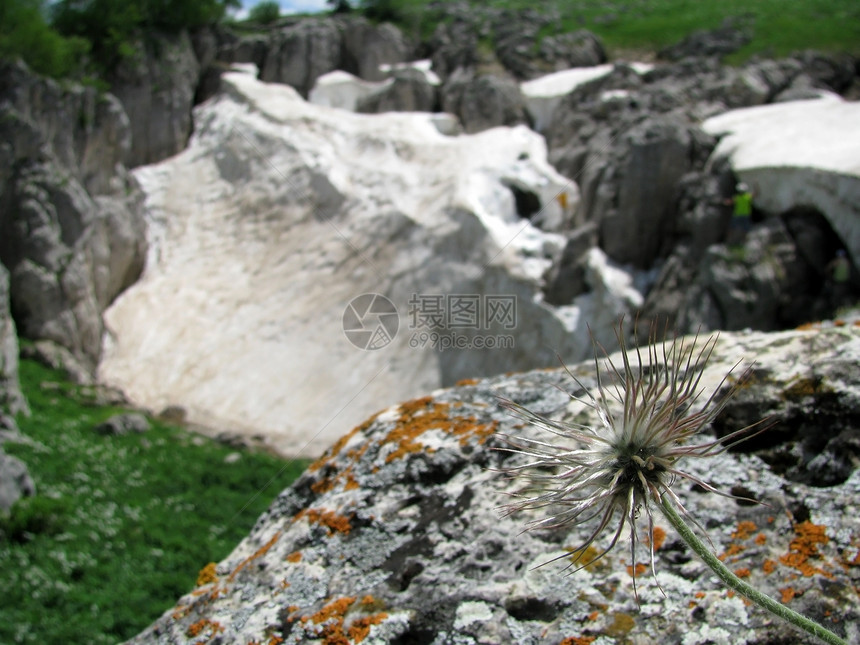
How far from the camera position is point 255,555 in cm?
402

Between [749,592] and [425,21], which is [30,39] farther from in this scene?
[749,592]

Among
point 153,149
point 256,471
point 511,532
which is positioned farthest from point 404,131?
point 511,532

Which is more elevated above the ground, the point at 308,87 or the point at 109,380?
the point at 308,87

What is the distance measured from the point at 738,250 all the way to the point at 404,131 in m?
16.8

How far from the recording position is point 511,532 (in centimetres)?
366

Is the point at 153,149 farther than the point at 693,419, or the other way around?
the point at 153,149

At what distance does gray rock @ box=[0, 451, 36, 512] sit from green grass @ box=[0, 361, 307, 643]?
299 millimetres

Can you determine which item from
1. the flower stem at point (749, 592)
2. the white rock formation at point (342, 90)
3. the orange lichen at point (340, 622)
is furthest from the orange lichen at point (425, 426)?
the white rock formation at point (342, 90)

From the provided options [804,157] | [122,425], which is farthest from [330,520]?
[804,157]

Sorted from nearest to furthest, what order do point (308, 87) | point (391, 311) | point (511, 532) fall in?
point (511, 532) → point (391, 311) → point (308, 87)

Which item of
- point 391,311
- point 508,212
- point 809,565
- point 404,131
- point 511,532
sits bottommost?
point 391,311

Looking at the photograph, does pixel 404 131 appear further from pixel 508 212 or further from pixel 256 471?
pixel 256 471

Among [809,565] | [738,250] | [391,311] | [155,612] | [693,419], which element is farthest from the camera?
[391,311]

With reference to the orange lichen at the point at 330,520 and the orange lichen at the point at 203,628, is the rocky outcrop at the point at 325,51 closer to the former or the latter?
the orange lichen at the point at 330,520
